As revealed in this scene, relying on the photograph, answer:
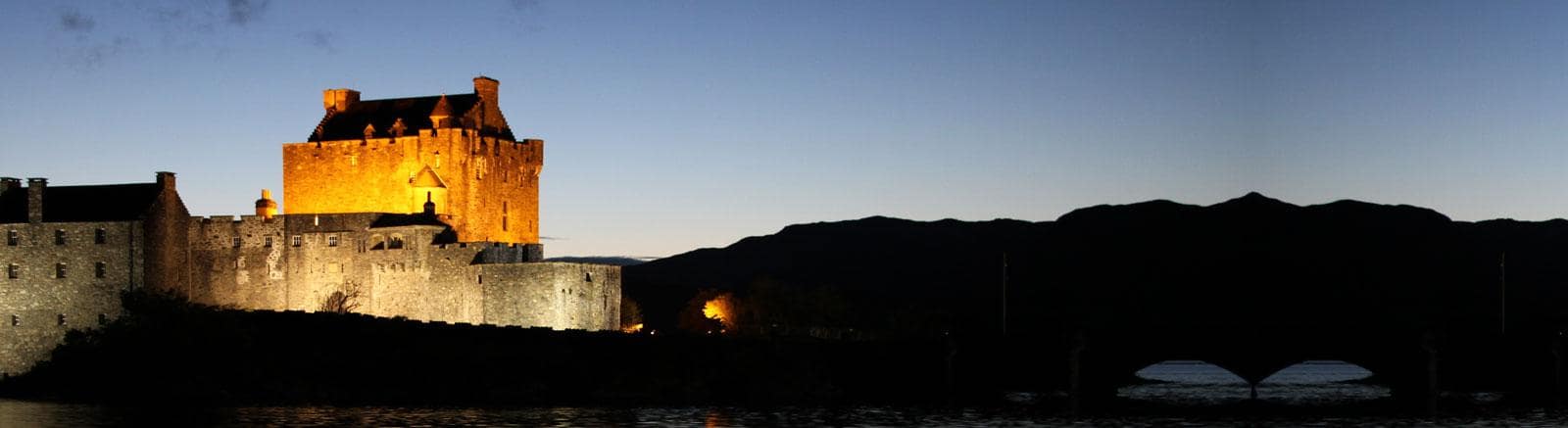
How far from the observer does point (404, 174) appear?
117 m

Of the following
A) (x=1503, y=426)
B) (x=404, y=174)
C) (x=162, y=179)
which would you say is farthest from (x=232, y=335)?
(x=1503, y=426)

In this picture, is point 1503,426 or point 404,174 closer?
point 1503,426

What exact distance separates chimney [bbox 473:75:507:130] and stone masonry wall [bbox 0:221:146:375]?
2592 cm

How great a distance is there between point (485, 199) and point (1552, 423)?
210 feet

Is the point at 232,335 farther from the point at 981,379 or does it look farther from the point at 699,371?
the point at 981,379

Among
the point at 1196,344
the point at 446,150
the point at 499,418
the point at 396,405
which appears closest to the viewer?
the point at 499,418

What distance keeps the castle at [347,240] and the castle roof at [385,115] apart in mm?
142

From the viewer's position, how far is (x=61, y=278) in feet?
333

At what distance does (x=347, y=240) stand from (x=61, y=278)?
52.8 feet

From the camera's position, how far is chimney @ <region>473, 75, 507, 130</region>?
121 metres

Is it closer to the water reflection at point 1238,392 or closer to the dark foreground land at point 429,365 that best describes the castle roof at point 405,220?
the dark foreground land at point 429,365

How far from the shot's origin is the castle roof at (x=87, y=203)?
102m

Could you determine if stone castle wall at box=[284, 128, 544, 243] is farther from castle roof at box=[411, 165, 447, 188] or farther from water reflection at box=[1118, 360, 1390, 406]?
water reflection at box=[1118, 360, 1390, 406]

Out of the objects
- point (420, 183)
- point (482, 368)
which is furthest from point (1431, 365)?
point (420, 183)
